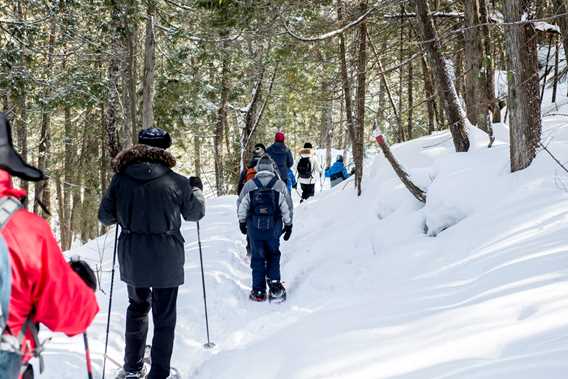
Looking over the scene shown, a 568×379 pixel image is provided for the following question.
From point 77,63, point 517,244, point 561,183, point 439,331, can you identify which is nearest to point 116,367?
point 439,331

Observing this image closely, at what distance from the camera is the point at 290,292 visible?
712cm

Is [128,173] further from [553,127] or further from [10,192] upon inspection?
[553,127]

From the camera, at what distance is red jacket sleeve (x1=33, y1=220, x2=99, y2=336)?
6.32ft

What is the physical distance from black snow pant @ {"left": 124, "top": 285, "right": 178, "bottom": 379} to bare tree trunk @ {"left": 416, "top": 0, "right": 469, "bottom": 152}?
5.34 meters

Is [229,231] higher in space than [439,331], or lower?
lower

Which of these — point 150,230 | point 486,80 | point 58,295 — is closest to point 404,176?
point 486,80

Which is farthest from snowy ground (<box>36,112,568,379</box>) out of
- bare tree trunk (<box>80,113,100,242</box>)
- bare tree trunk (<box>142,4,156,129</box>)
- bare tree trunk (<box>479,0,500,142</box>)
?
bare tree trunk (<box>80,113,100,242</box>)

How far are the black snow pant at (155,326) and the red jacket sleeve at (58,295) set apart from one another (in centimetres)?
205

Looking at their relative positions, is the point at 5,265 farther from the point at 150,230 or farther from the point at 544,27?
the point at 544,27

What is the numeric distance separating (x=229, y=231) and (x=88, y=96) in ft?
22.4

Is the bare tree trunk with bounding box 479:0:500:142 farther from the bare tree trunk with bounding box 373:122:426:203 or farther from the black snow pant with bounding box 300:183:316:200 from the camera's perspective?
the black snow pant with bounding box 300:183:316:200

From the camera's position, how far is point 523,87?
6.11 m

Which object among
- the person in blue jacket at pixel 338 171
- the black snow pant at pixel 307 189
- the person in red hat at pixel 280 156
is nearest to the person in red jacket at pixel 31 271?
the person in red hat at pixel 280 156

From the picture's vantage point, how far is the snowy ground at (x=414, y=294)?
317 centimetres
